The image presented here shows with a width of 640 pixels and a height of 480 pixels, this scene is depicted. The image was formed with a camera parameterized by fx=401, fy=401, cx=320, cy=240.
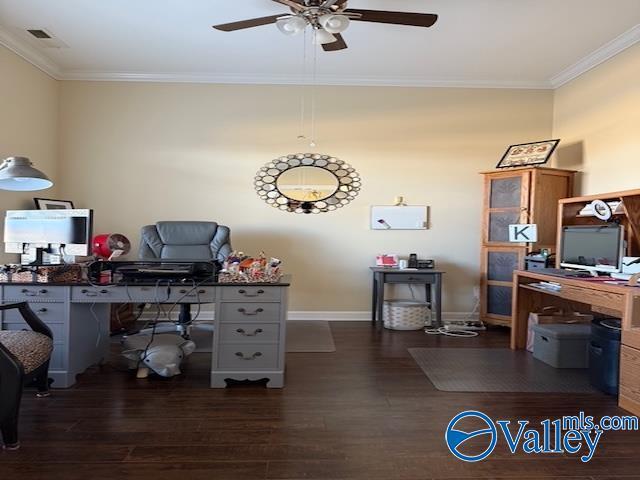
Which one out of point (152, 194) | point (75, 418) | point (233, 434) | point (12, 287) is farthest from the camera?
point (152, 194)

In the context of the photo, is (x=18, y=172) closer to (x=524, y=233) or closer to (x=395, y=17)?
(x=395, y=17)

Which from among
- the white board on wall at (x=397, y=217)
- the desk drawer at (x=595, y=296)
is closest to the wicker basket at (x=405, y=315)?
the white board on wall at (x=397, y=217)

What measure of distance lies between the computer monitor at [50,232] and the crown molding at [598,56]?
4.54 m

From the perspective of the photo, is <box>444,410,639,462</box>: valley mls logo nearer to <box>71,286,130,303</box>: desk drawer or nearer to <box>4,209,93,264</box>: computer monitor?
<box>71,286,130,303</box>: desk drawer

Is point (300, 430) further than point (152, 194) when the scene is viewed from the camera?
No

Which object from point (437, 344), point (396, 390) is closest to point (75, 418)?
point (396, 390)

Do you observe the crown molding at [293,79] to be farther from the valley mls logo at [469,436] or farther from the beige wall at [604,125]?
the valley mls logo at [469,436]

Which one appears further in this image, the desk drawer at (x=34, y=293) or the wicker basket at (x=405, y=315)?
the wicker basket at (x=405, y=315)

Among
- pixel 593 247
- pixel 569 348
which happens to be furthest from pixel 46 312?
pixel 593 247

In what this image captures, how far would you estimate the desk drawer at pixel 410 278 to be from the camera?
431 cm

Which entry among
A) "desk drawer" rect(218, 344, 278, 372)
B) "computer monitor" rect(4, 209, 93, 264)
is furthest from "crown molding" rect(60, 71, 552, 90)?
"desk drawer" rect(218, 344, 278, 372)

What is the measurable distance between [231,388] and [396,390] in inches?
42.6

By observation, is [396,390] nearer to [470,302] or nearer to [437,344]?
[437,344]

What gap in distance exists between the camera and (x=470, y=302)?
4.74 metres
